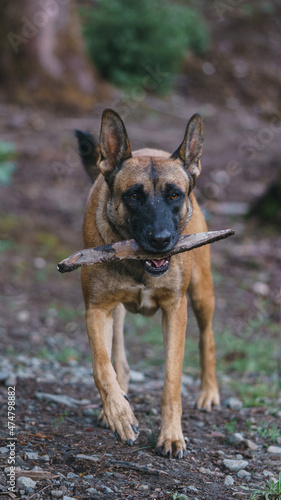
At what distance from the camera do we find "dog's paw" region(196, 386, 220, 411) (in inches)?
189

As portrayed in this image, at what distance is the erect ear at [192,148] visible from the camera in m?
3.95

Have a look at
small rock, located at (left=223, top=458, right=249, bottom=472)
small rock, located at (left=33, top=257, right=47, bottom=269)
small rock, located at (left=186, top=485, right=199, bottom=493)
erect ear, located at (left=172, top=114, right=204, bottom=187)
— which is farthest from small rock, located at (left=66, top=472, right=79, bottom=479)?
small rock, located at (left=33, top=257, right=47, bottom=269)

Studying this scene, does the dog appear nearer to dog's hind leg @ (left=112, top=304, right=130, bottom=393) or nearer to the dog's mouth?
the dog's mouth

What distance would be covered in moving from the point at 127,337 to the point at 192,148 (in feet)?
10.9

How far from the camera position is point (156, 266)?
3613 millimetres

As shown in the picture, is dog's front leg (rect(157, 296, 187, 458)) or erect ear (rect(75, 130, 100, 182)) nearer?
dog's front leg (rect(157, 296, 187, 458))

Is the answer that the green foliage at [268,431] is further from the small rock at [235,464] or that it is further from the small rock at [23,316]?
the small rock at [23,316]

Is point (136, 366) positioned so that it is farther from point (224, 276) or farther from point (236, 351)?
point (224, 276)

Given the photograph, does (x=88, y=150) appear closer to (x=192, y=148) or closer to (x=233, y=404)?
(x=192, y=148)

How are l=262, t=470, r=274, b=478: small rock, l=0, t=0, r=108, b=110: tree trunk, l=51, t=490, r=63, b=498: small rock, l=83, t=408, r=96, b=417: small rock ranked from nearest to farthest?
l=51, t=490, r=63, b=498: small rock
l=262, t=470, r=274, b=478: small rock
l=83, t=408, r=96, b=417: small rock
l=0, t=0, r=108, b=110: tree trunk

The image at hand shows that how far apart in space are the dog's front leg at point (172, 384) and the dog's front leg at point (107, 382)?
1.17ft

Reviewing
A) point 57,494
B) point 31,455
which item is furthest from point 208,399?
point 57,494

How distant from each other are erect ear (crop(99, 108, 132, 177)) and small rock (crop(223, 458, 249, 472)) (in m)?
1.88

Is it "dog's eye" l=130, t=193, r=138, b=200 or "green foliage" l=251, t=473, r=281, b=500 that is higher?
"dog's eye" l=130, t=193, r=138, b=200
